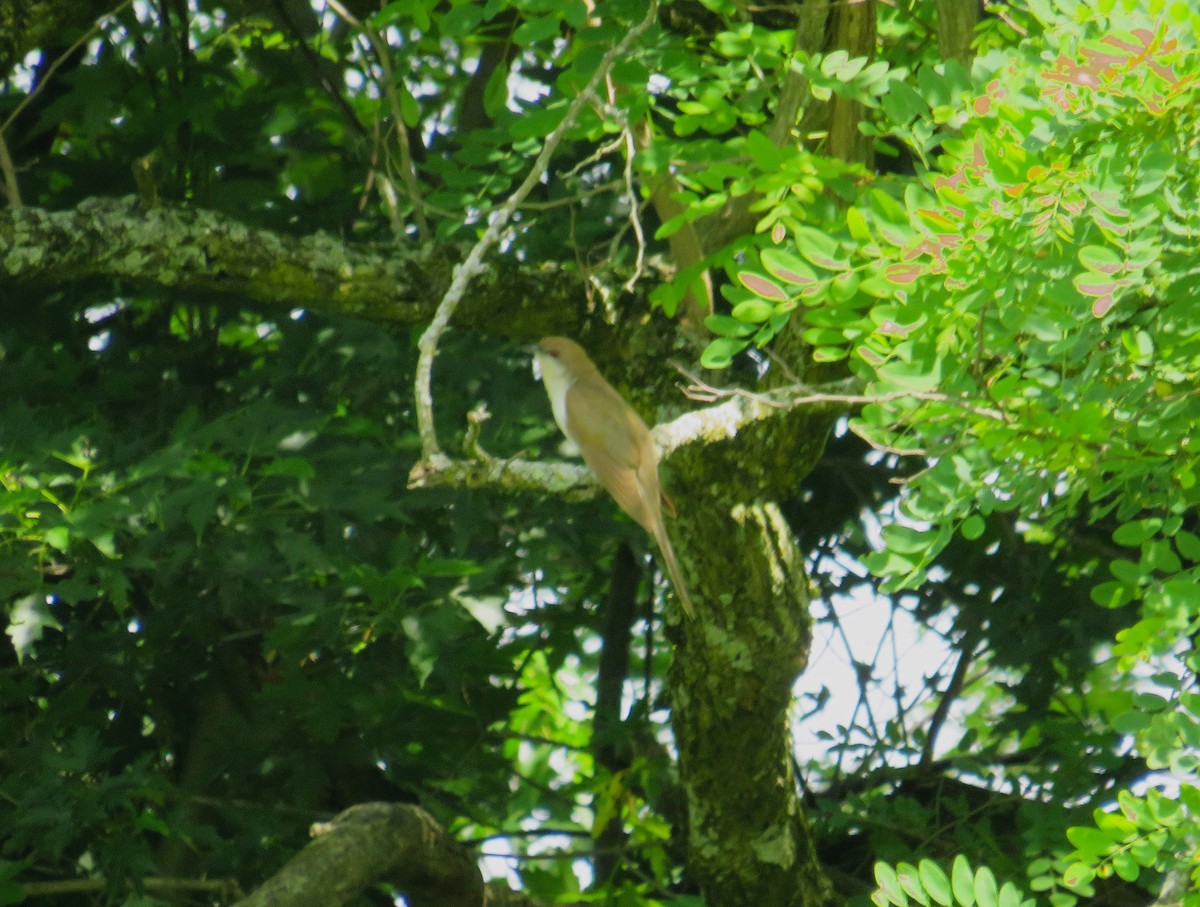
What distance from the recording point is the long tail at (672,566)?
12.9 feet

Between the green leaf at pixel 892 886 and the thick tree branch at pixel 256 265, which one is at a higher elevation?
the thick tree branch at pixel 256 265

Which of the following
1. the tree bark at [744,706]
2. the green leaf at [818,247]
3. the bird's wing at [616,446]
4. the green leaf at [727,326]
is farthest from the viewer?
the tree bark at [744,706]

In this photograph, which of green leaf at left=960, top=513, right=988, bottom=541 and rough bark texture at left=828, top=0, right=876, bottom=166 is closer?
green leaf at left=960, top=513, right=988, bottom=541

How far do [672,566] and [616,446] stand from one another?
1.21 ft

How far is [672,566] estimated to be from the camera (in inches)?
157

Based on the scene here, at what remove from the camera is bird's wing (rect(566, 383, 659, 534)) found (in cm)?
379

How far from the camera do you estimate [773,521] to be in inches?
164

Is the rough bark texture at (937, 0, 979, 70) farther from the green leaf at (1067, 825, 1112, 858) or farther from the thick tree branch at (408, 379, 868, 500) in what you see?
the green leaf at (1067, 825, 1112, 858)

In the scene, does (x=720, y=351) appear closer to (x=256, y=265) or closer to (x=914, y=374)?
(x=914, y=374)

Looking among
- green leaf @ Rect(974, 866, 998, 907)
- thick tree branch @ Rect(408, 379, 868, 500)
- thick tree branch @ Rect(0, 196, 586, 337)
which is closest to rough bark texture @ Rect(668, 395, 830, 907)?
thick tree branch @ Rect(408, 379, 868, 500)

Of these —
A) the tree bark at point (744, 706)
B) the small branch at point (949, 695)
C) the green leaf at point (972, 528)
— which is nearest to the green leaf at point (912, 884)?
the green leaf at point (972, 528)

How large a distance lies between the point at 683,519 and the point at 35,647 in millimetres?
2157

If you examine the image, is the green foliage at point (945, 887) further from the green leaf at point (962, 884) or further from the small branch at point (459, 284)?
the small branch at point (459, 284)

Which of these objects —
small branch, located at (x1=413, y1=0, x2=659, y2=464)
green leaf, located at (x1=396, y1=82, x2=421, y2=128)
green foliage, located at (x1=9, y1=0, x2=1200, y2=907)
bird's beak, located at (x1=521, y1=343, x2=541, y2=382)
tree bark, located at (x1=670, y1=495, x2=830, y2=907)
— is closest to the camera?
green foliage, located at (x1=9, y1=0, x2=1200, y2=907)
